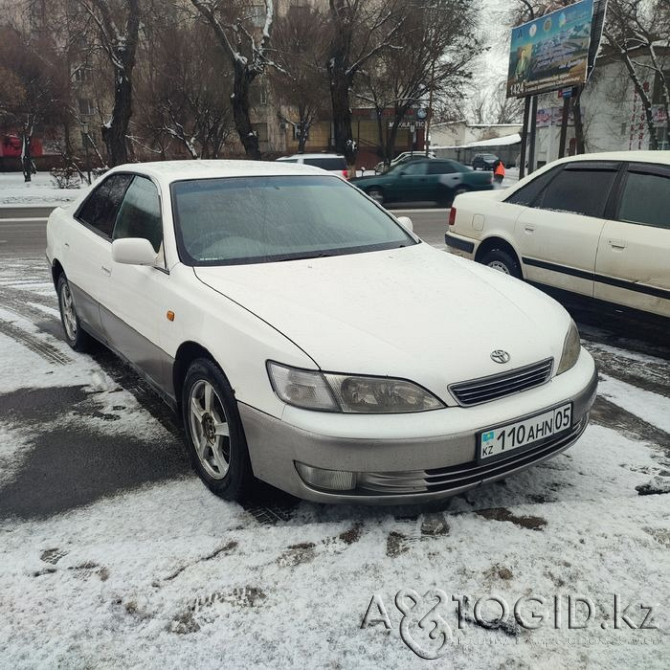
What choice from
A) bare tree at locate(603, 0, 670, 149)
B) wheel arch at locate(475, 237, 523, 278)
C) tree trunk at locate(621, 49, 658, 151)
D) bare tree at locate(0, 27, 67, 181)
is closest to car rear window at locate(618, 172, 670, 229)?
wheel arch at locate(475, 237, 523, 278)

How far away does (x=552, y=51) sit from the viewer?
20.2 metres

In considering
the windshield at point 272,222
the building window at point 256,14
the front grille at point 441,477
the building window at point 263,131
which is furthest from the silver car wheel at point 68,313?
the building window at point 263,131

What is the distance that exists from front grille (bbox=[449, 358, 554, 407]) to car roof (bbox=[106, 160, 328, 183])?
2.05 metres

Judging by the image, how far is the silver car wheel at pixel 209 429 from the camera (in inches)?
112

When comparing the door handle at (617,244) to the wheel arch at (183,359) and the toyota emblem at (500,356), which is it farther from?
the wheel arch at (183,359)

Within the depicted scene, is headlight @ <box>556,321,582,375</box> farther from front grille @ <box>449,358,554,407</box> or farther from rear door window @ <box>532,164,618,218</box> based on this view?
rear door window @ <box>532,164,618,218</box>

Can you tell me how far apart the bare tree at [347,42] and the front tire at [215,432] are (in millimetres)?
24293

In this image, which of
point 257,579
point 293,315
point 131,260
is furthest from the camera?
point 131,260

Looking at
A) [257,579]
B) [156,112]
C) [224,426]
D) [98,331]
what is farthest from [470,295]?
[156,112]

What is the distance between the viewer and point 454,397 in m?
2.46

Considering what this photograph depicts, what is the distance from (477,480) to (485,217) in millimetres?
4113

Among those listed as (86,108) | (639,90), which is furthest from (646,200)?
(86,108)

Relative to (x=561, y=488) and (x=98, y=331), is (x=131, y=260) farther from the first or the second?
(x=561, y=488)

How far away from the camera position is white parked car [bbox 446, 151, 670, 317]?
468cm
